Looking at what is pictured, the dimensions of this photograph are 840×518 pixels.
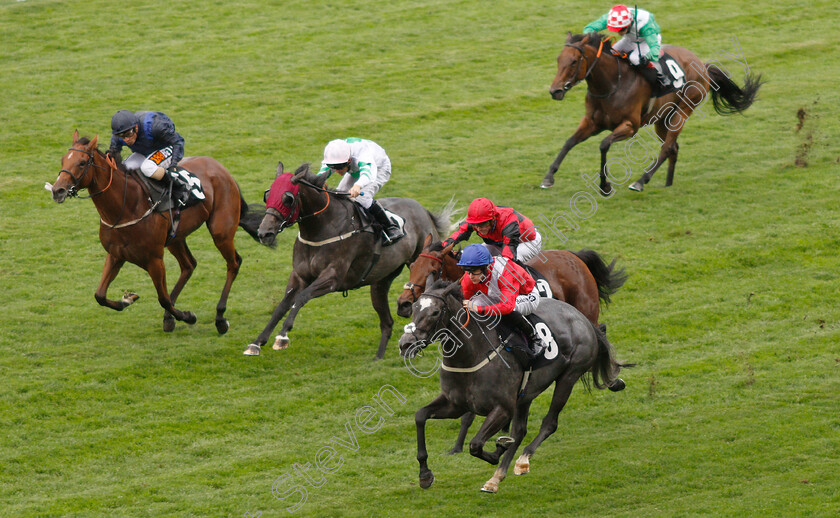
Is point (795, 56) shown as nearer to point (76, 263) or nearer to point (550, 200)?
point (550, 200)

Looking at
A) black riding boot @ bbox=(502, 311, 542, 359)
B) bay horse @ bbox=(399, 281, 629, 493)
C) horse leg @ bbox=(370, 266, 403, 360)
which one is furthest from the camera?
horse leg @ bbox=(370, 266, 403, 360)

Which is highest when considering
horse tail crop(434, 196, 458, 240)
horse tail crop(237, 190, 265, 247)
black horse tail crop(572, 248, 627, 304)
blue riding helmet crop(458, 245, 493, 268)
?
blue riding helmet crop(458, 245, 493, 268)

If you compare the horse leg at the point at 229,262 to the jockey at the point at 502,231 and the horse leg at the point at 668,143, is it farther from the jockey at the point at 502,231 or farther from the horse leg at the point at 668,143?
the horse leg at the point at 668,143

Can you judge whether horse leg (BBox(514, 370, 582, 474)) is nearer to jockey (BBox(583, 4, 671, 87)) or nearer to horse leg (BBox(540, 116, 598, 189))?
horse leg (BBox(540, 116, 598, 189))

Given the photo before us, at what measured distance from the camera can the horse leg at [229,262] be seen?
1184 cm

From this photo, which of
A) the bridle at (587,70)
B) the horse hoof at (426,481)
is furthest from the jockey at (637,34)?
the horse hoof at (426,481)

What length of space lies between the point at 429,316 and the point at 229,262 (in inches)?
227

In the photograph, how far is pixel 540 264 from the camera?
9539 mm

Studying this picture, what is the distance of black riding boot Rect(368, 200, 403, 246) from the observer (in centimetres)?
1098

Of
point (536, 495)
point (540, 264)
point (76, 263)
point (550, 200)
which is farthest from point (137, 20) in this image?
point (536, 495)

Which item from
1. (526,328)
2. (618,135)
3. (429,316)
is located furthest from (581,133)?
(429,316)

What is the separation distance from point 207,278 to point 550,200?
558 cm

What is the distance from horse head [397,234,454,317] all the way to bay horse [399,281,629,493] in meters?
0.73

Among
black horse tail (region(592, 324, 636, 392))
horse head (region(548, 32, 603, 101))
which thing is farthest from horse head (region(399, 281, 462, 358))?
horse head (region(548, 32, 603, 101))
